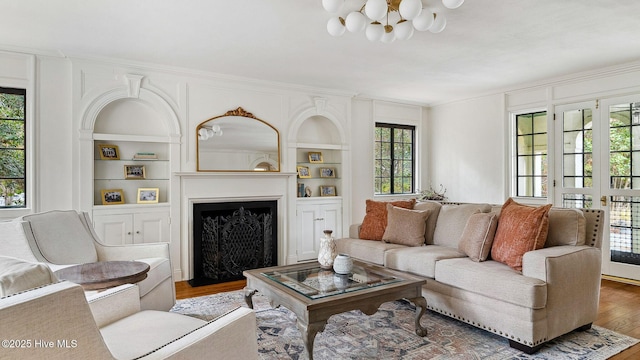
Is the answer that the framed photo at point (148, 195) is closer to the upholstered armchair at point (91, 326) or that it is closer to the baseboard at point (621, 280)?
the upholstered armchair at point (91, 326)

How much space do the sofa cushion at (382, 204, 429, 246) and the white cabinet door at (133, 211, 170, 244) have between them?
8.07ft

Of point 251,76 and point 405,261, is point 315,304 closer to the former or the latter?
point 405,261

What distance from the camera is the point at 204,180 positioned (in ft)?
15.3

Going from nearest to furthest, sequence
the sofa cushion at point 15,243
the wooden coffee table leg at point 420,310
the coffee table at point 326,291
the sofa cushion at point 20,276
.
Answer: the sofa cushion at point 20,276, the coffee table at point 326,291, the sofa cushion at point 15,243, the wooden coffee table leg at point 420,310

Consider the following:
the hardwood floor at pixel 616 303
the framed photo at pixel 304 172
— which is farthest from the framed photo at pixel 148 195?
the framed photo at pixel 304 172

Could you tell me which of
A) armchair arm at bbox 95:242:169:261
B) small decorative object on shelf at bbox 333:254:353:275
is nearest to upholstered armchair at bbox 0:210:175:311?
armchair arm at bbox 95:242:169:261

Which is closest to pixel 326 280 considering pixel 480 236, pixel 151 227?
pixel 480 236

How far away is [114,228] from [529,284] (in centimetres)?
394

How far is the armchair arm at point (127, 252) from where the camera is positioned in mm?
3227

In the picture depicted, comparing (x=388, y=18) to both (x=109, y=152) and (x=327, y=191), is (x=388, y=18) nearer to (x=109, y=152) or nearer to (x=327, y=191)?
(x=327, y=191)

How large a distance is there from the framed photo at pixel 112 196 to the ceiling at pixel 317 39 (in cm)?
143

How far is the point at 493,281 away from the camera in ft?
8.88

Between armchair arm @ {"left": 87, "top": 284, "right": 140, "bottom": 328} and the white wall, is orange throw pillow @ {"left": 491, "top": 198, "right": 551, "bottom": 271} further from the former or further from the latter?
the white wall

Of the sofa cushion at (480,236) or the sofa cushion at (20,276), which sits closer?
the sofa cushion at (20,276)
